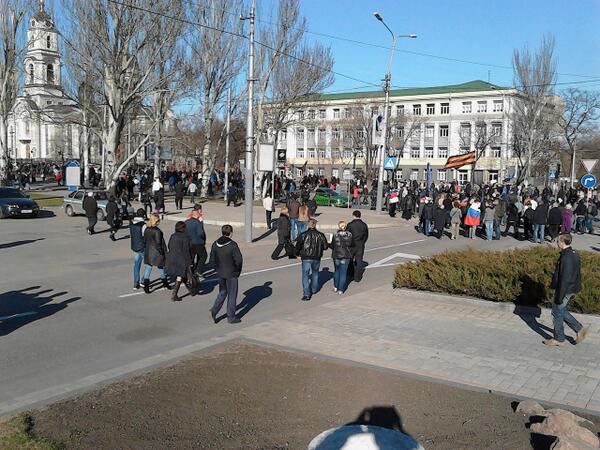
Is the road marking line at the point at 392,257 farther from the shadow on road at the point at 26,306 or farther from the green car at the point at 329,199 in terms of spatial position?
the green car at the point at 329,199

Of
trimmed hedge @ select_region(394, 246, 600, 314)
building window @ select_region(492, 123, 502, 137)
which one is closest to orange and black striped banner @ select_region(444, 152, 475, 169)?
trimmed hedge @ select_region(394, 246, 600, 314)

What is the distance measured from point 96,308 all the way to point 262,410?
19.2 feet

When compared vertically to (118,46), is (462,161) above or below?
below

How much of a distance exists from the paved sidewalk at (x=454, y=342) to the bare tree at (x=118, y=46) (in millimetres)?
24448

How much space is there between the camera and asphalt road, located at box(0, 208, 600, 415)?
7379 millimetres

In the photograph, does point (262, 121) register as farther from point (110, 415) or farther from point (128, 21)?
point (110, 415)

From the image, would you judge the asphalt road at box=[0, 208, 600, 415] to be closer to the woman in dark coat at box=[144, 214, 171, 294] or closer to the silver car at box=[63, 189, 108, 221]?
the woman in dark coat at box=[144, 214, 171, 294]

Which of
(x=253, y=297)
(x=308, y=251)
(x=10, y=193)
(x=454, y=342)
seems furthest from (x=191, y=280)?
(x=10, y=193)

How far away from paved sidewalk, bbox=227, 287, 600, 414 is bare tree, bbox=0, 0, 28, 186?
3382cm

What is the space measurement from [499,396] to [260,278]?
8.55m

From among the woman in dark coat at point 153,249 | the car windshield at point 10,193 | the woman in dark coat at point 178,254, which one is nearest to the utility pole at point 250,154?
the woman in dark coat at point 153,249

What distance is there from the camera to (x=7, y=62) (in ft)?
125

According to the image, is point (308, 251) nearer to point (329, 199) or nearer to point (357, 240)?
point (357, 240)

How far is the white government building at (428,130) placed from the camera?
269ft
